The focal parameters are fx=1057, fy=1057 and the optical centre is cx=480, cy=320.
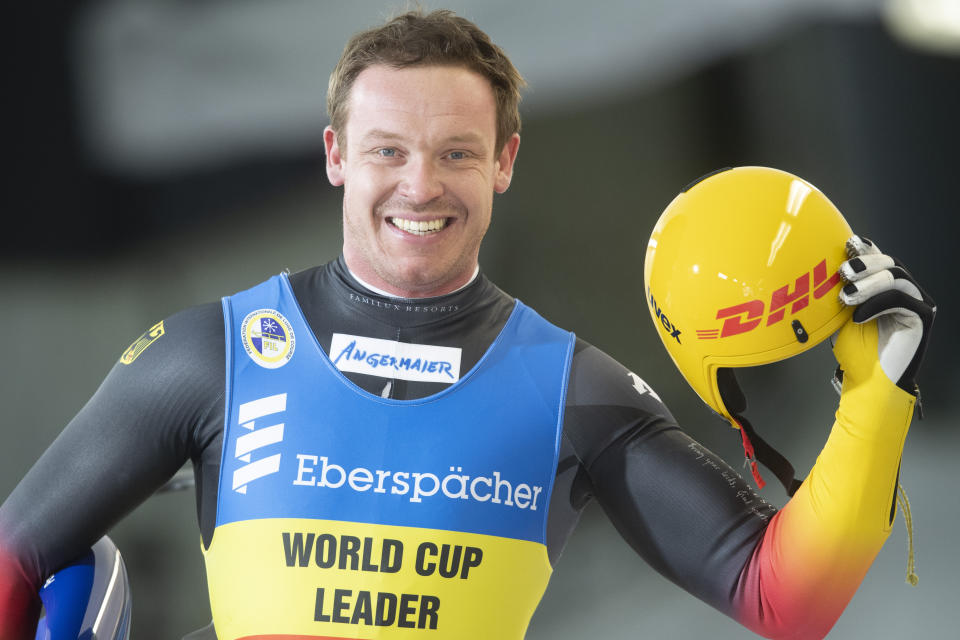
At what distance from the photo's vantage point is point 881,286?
124 cm

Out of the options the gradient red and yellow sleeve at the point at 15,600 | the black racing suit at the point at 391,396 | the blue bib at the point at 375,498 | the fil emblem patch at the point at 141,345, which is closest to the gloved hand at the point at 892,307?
the black racing suit at the point at 391,396

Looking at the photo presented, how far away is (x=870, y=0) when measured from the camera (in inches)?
163

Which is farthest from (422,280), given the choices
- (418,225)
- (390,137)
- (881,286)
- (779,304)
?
(881,286)

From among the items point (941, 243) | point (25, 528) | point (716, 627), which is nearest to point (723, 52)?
point (941, 243)

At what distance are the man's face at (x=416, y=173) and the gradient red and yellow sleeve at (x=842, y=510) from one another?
1.95ft

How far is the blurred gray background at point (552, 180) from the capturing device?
3.69 meters

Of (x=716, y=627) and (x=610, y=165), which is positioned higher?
(x=610, y=165)

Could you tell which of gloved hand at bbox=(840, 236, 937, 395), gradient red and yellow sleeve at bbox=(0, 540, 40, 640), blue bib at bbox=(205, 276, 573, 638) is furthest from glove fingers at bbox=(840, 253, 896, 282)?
gradient red and yellow sleeve at bbox=(0, 540, 40, 640)

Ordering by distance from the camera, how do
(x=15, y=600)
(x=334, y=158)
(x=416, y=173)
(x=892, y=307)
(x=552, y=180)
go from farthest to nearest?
(x=552, y=180) → (x=334, y=158) → (x=416, y=173) → (x=15, y=600) → (x=892, y=307)

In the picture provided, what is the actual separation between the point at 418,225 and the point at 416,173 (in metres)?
0.08

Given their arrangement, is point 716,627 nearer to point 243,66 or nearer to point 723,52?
point 723,52

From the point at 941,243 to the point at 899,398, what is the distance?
328 centimetres

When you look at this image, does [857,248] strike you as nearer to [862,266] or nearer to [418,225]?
[862,266]

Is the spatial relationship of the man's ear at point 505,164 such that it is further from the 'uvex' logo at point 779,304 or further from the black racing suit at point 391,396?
the 'uvex' logo at point 779,304
